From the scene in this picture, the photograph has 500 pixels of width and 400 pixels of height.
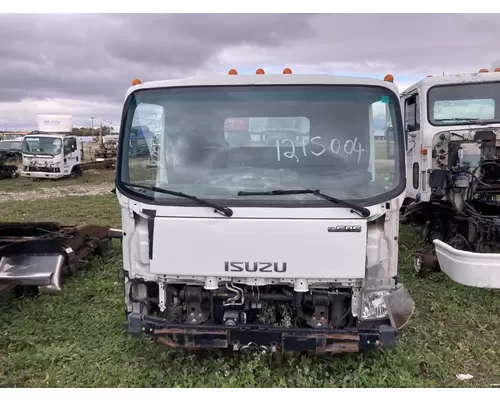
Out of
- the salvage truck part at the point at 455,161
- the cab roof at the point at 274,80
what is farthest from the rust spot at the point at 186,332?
the salvage truck part at the point at 455,161

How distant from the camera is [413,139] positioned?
7.06 metres

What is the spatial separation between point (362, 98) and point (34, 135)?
702 inches

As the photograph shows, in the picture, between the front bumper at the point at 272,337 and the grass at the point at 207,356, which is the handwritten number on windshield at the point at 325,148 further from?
the grass at the point at 207,356

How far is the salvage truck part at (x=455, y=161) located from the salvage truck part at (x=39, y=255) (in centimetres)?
417

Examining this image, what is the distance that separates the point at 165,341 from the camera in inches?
126

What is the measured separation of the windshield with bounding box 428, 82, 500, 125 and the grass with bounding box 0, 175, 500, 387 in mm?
2560

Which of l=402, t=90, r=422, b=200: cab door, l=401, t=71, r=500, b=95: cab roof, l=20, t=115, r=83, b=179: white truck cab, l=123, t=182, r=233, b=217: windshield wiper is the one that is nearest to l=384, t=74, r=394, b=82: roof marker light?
l=123, t=182, r=233, b=217: windshield wiper

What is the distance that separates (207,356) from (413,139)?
16.2ft

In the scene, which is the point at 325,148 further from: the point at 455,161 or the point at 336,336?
the point at 455,161

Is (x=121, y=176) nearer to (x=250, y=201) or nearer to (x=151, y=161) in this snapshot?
(x=151, y=161)

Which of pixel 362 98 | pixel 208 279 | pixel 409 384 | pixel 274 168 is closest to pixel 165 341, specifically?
pixel 208 279

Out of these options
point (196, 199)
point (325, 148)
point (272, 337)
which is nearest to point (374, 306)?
point (272, 337)

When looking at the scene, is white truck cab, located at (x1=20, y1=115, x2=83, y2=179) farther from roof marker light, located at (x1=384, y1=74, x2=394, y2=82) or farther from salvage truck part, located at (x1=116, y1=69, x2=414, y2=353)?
roof marker light, located at (x1=384, y1=74, x2=394, y2=82)

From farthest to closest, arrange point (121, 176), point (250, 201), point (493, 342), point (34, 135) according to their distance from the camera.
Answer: point (34, 135)
point (493, 342)
point (121, 176)
point (250, 201)
